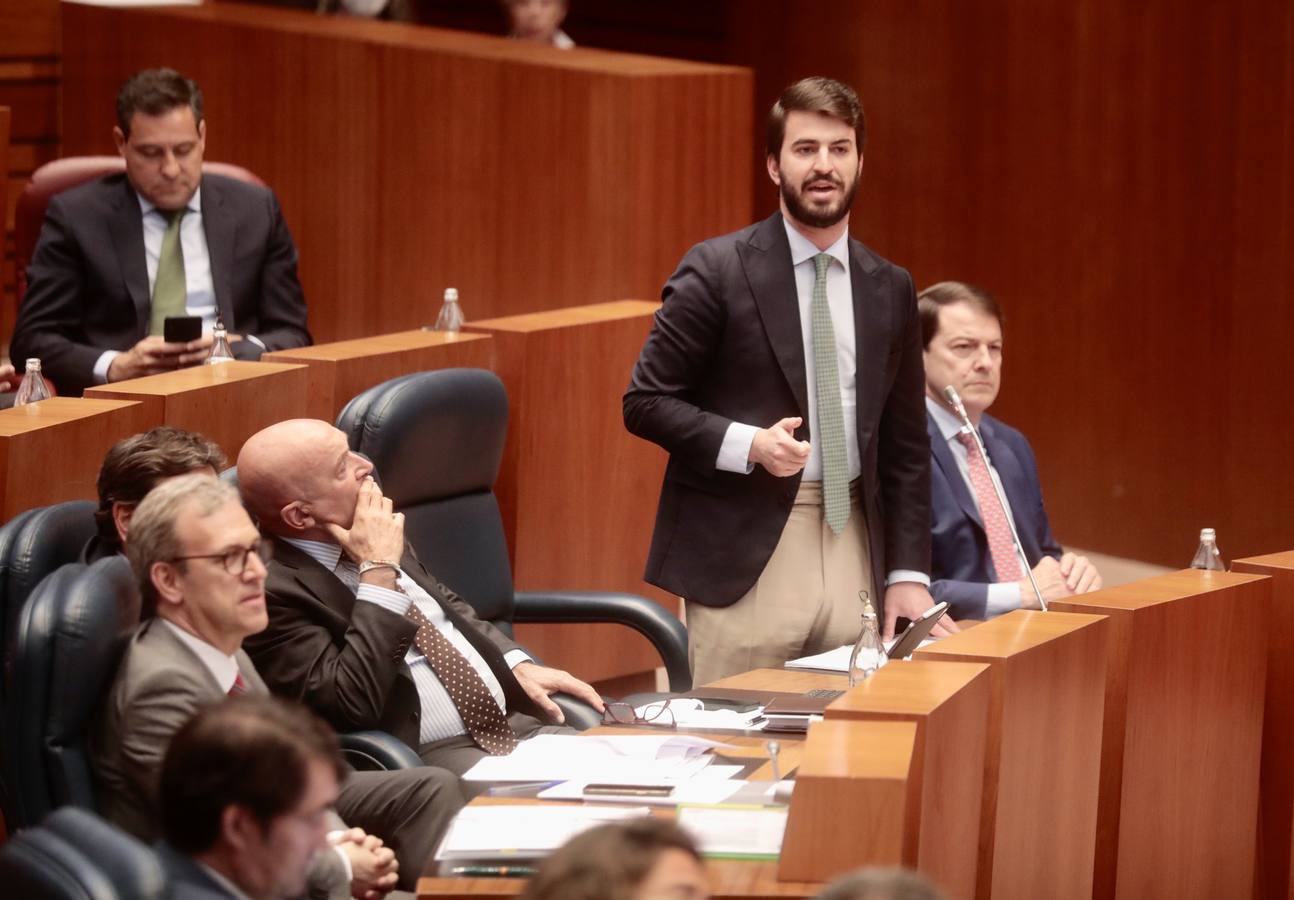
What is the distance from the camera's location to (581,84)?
17.0 feet

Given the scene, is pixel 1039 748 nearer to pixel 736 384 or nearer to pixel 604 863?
pixel 736 384

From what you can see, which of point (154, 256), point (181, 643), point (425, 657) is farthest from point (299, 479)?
point (154, 256)

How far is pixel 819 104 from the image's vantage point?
3.21 m

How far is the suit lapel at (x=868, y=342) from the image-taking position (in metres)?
3.30

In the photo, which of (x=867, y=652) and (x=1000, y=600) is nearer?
(x=867, y=652)

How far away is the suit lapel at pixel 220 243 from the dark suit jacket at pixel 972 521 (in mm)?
1664

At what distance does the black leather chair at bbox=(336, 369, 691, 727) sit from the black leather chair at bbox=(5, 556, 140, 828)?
3.41 feet

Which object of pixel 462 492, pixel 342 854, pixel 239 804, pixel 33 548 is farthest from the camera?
pixel 462 492

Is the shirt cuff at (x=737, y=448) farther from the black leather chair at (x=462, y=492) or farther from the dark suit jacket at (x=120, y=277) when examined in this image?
the dark suit jacket at (x=120, y=277)

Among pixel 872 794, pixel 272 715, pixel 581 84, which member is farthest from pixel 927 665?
pixel 581 84

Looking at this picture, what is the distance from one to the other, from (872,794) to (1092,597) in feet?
3.36

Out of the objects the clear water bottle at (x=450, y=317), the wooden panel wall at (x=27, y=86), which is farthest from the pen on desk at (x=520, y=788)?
the wooden panel wall at (x=27, y=86)

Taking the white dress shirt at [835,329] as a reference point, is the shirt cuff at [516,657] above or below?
below

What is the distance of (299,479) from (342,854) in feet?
2.34
